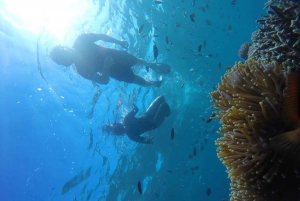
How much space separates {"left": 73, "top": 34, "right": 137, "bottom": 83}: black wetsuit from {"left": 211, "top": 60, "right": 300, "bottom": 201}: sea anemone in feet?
22.5

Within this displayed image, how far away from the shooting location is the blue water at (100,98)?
15.3 meters

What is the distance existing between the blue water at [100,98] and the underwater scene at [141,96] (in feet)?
0.32

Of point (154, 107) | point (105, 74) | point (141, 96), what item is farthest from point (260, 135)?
point (141, 96)

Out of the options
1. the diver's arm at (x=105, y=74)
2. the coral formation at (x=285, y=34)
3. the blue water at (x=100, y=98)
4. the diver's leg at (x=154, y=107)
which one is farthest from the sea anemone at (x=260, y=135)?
the blue water at (x=100, y=98)

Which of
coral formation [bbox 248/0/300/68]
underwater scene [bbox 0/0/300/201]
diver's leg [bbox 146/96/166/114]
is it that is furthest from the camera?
diver's leg [bbox 146/96/166/114]

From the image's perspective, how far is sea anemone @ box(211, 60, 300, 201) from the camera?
1.97 metres

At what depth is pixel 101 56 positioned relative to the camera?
28.3ft

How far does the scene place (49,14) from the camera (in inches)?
581

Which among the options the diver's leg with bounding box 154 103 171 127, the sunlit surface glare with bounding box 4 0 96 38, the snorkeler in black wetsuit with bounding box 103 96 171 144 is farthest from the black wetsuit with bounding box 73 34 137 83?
the sunlit surface glare with bounding box 4 0 96 38

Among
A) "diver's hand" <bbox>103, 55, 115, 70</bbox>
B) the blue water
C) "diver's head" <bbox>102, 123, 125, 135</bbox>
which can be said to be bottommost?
"diver's head" <bbox>102, 123, 125, 135</bbox>

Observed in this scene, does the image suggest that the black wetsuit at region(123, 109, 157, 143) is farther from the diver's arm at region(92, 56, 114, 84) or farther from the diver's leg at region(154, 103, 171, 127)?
the diver's arm at region(92, 56, 114, 84)

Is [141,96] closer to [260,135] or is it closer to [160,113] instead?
[160,113]

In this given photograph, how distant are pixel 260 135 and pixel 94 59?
756 centimetres

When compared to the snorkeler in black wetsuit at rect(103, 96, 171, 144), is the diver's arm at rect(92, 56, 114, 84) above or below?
above
